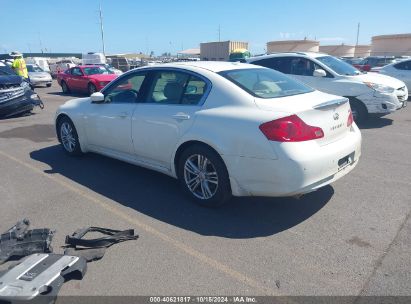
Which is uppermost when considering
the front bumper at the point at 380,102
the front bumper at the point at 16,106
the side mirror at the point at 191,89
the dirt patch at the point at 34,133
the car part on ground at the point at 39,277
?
the side mirror at the point at 191,89

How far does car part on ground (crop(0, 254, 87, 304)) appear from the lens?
2520mm

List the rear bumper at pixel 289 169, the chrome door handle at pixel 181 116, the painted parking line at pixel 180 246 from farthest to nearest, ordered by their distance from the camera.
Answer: the chrome door handle at pixel 181 116
the rear bumper at pixel 289 169
the painted parking line at pixel 180 246

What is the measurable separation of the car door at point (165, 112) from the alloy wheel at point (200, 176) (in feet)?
1.01

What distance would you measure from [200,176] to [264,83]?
4.49 feet

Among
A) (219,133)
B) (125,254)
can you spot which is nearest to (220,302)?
(125,254)

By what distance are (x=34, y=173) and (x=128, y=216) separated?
232cm

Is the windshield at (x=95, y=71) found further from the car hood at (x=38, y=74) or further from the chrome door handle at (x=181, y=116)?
the chrome door handle at (x=181, y=116)

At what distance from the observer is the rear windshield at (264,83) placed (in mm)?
3990

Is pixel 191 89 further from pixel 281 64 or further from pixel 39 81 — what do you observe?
pixel 39 81

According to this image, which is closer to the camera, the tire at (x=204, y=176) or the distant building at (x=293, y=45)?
the tire at (x=204, y=176)

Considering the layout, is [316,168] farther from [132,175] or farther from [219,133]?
[132,175]

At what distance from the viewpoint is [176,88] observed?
434cm

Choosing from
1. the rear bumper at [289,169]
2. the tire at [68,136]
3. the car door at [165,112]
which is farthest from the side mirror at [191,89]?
the tire at [68,136]

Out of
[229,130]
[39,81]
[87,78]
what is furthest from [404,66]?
[39,81]
